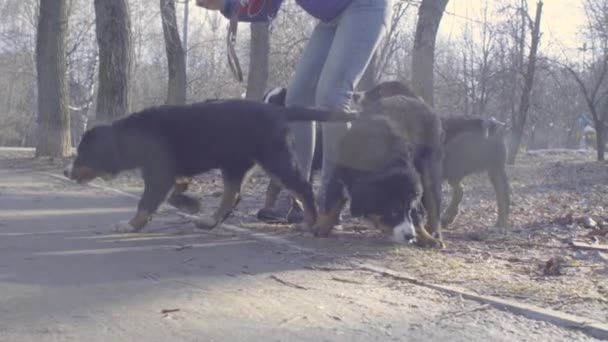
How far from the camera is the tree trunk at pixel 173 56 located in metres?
17.8

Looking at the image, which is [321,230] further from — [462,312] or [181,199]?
[462,312]

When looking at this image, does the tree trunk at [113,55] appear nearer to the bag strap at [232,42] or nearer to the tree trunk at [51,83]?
the tree trunk at [51,83]

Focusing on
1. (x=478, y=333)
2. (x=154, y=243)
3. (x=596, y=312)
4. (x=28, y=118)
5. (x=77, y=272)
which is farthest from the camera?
(x=28, y=118)

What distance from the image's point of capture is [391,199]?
4.86 metres

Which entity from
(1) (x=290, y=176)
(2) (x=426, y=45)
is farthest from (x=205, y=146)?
(2) (x=426, y=45)

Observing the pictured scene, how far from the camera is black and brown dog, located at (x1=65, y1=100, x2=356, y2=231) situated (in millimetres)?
5523

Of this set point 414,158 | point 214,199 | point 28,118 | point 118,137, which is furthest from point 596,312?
point 28,118

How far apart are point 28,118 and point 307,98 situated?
52580 millimetres

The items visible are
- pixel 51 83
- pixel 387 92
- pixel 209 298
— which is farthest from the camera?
pixel 51 83

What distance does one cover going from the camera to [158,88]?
47.2 m

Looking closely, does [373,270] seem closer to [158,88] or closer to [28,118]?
[158,88]

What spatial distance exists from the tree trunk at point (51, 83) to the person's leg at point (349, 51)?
33.1ft

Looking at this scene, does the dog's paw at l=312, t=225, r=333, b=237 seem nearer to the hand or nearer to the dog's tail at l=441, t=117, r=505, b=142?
the dog's tail at l=441, t=117, r=505, b=142

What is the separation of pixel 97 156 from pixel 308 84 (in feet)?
6.09
